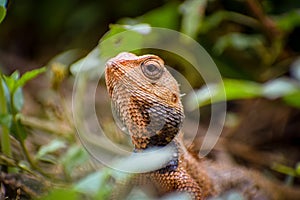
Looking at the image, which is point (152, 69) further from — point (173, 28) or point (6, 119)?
point (173, 28)

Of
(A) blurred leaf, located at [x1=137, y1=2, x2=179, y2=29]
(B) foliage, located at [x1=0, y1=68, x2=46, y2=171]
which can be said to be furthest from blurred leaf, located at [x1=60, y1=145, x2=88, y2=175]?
(A) blurred leaf, located at [x1=137, y1=2, x2=179, y2=29]

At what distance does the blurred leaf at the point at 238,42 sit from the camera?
8.41 feet

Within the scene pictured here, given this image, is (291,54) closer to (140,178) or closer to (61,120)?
(61,120)

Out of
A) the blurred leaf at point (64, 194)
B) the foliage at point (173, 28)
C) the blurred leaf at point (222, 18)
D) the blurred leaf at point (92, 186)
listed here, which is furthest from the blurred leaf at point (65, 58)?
the blurred leaf at point (64, 194)

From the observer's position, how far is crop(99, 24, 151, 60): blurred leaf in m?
1.46

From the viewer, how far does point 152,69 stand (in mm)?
1361

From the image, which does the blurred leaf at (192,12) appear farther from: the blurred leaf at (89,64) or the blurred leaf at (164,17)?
the blurred leaf at (89,64)

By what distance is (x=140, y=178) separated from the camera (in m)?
1.30

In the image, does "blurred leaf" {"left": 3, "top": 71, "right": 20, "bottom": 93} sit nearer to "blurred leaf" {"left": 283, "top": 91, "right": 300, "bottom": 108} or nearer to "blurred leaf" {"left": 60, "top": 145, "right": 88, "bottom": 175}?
"blurred leaf" {"left": 60, "top": 145, "right": 88, "bottom": 175}

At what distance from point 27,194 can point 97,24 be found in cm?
208

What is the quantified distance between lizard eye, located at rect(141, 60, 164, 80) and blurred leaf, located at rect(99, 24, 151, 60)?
0.12 m

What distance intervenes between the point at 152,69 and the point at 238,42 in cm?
128

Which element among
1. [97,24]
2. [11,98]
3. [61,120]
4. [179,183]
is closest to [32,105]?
[61,120]

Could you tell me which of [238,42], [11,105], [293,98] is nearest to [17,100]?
[11,105]
